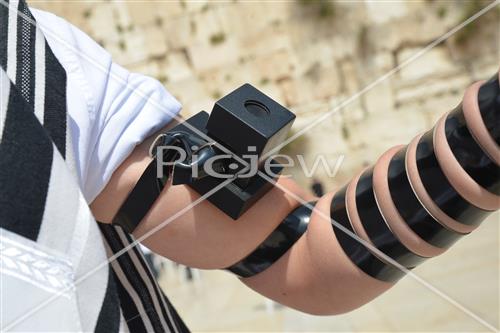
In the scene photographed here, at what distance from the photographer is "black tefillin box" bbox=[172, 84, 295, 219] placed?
667mm

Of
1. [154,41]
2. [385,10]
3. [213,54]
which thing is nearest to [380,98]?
[385,10]

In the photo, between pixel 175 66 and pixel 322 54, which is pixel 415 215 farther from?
pixel 175 66

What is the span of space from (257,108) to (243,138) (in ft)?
0.15

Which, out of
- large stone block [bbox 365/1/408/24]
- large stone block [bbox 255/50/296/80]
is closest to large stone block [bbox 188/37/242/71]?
large stone block [bbox 255/50/296/80]

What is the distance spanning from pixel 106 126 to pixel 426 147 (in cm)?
32

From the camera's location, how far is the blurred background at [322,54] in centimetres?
700

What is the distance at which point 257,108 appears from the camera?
700 millimetres

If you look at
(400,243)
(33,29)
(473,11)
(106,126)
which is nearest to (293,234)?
(400,243)

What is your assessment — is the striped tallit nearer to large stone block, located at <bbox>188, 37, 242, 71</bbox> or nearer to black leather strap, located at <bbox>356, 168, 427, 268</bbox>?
black leather strap, located at <bbox>356, 168, 427, 268</bbox>

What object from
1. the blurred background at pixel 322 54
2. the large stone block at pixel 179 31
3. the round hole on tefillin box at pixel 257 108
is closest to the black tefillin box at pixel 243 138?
the round hole on tefillin box at pixel 257 108

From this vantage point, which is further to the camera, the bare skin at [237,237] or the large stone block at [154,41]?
the large stone block at [154,41]

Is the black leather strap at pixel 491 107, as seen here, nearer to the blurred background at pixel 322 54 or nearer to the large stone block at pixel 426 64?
the blurred background at pixel 322 54

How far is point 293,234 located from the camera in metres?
0.74

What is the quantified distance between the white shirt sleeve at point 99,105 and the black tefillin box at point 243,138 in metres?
0.04
